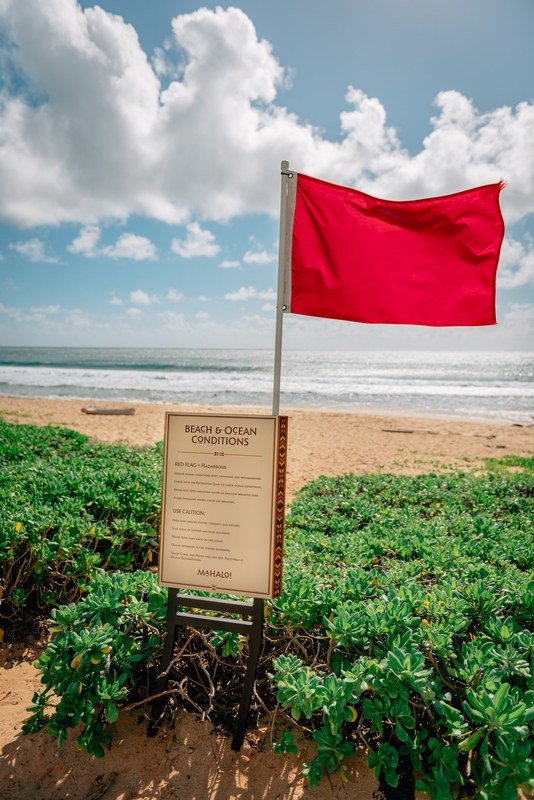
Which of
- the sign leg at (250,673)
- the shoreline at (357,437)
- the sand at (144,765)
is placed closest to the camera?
the sand at (144,765)

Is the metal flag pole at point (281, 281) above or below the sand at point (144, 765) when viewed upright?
above

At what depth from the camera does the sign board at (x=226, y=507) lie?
2416 mm

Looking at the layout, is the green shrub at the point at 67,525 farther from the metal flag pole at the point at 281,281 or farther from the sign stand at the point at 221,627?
the metal flag pole at the point at 281,281

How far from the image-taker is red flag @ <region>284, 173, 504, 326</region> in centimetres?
351

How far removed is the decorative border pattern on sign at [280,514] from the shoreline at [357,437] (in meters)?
5.48

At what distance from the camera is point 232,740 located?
2.37 metres

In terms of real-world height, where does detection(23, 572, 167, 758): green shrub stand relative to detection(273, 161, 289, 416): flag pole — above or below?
below

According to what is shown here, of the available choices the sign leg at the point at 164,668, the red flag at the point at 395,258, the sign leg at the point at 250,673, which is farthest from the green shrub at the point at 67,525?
the red flag at the point at 395,258

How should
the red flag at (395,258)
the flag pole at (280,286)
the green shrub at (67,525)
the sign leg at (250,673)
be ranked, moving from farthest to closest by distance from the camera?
1. the red flag at (395,258)
2. the green shrub at (67,525)
3. the flag pole at (280,286)
4. the sign leg at (250,673)

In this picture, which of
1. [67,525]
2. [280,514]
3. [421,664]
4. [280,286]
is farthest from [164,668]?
[280,286]

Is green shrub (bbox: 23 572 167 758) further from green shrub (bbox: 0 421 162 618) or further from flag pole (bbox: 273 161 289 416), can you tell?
flag pole (bbox: 273 161 289 416)

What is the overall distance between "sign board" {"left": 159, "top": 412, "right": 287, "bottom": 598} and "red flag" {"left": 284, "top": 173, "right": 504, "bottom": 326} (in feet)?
4.42

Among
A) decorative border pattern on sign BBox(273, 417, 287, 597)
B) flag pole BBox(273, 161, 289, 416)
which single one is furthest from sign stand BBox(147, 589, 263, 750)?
flag pole BBox(273, 161, 289, 416)

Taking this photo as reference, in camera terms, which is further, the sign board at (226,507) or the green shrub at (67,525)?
the green shrub at (67,525)
